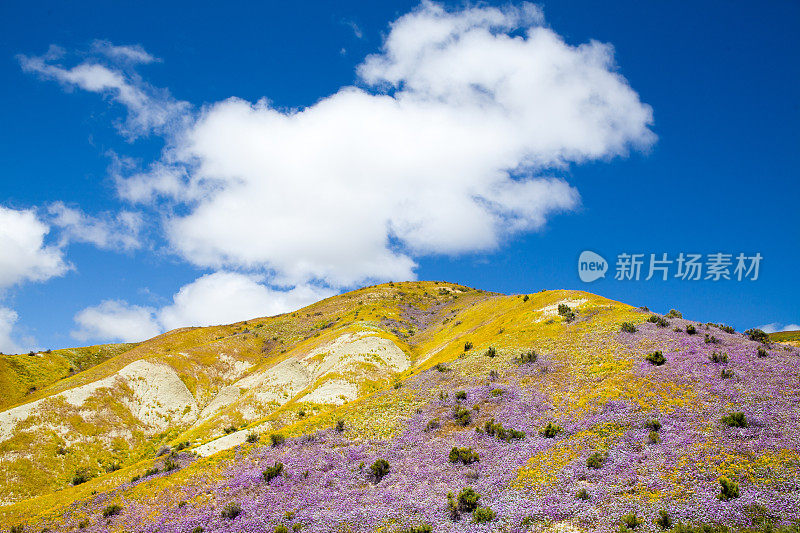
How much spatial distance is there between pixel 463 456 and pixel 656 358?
63.5 ft

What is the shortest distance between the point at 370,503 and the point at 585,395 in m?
18.8

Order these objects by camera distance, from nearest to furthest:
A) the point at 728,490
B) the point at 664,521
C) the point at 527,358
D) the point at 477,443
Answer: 1. the point at 664,521
2. the point at 728,490
3. the point at 477,443
4. the point at 527,358

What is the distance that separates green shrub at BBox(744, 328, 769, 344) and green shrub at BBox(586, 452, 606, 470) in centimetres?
2646

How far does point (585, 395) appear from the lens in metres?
32.3

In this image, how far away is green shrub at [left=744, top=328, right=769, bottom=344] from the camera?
125ft

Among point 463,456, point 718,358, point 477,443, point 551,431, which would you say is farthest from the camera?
point 718,358

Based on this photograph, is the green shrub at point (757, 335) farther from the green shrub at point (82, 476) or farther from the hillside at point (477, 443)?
the green shrub at point (82, 476)

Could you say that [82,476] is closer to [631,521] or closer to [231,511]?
[231,511]

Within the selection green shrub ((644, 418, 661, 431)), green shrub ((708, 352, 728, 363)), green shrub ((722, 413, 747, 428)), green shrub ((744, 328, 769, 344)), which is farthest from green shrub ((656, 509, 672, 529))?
green shrub ((744, 328, 769, 344))

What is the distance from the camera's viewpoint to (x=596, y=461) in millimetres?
23078

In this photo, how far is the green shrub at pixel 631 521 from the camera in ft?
57.7

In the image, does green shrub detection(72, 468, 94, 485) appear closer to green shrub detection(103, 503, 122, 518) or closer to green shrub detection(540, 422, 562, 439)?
green shrub detection(103, 503, 122, 518)

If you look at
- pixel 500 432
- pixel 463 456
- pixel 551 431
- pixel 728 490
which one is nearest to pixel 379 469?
pixel 463 456

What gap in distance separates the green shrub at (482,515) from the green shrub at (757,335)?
34.1 meters
